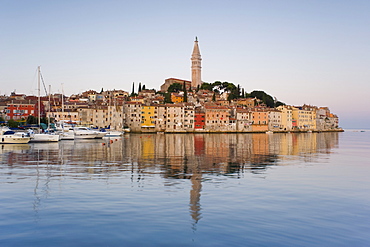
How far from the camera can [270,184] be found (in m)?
14.5

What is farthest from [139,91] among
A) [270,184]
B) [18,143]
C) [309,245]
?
[309,245]

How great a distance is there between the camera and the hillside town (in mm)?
81375

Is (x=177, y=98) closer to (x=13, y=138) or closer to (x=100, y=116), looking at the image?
(x=100, y=116)

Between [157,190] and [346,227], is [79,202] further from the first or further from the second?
[346,227]

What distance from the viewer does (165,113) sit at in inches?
3573

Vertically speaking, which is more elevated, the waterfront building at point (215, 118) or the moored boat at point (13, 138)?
the waterfront building at point (215, 118)

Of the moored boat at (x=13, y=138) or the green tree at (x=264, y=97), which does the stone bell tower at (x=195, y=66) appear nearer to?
the green tree at (x=264, y=97)

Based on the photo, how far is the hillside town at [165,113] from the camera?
8138cm

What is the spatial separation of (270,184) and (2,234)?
9.81 m

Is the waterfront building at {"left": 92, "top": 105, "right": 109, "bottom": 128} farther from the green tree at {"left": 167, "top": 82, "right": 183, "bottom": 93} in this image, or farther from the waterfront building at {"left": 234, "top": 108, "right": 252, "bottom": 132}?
the green tree at {"left": 167, "top": 82, "right": 183, "bottom": 93}

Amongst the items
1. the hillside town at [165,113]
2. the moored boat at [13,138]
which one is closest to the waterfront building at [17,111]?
the hillside town at [165,113]

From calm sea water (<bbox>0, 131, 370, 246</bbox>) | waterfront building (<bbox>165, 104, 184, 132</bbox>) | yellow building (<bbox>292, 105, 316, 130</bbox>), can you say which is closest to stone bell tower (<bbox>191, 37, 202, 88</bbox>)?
yellow building (<bbox>292, 105, 316, 130</bbox>)

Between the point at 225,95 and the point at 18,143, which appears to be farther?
the point at 225,95

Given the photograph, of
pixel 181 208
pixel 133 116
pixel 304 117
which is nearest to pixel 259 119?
pixel 304 117
